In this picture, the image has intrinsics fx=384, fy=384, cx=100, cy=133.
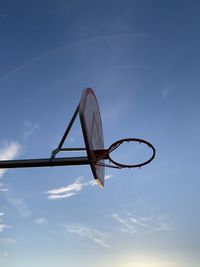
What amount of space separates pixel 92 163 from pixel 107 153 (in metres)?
0.89

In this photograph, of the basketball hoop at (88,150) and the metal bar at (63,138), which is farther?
the metal bar at (63,138)

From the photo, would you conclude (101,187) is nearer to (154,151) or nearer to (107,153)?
(107,153)

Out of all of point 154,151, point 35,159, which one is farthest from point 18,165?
point 154,151

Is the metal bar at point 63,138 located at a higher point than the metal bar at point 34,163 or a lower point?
higher

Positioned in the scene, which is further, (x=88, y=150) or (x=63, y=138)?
(x=63, y=138)

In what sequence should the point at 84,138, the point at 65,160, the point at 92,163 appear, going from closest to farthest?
the point at 84,138 < the point at 92,163 < the point at 65,160

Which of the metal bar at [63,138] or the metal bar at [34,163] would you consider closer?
the metal bar at [34,163]

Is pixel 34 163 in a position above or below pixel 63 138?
below

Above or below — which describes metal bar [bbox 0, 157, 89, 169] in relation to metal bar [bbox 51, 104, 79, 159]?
below

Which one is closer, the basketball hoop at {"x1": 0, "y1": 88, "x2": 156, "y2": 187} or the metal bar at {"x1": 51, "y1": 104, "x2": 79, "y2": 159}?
the basketball hoop at {"x1": 0, "y1": 88, "x2": 156, "y2": 187}

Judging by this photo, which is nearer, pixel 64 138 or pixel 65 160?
pixel 65 160

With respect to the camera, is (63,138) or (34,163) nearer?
(34,163)

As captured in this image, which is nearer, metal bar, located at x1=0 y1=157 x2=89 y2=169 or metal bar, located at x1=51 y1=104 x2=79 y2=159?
metal bar, located at x1=0 y1=157 x2=89 y2=169

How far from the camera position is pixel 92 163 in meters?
8.48
